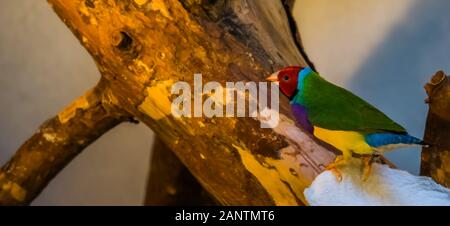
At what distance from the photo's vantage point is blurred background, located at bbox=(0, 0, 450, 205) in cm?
135

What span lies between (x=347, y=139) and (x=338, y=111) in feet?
0.13

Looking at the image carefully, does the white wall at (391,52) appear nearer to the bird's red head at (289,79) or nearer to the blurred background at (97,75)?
the blurred background at (97,75)

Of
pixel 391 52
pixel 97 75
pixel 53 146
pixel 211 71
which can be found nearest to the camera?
pixel 211 71

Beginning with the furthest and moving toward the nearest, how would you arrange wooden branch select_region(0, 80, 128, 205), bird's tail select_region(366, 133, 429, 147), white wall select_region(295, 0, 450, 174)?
white wall select_region(295, 0, 450, 174)
wooden branch select_region(0, 80, 128, 205)
bird's tail select_region(366, 133, 429, 147)

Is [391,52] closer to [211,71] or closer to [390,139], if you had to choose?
[211,71]

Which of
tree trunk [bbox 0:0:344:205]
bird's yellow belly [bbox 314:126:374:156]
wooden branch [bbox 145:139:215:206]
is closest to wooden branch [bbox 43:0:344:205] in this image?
tree trunk [bbox 0:0:344:205]

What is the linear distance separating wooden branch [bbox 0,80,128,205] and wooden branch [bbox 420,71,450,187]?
0.59 metres

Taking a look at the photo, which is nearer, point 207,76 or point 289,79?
point 289,79

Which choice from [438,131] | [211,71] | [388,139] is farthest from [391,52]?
[388,139]

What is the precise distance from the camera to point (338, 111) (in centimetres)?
73

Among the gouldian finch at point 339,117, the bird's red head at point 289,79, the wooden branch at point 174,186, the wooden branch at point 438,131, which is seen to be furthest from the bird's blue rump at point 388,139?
the wooden branch at point 174,186

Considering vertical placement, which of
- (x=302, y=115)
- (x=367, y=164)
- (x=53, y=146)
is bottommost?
(x=367, y=164)

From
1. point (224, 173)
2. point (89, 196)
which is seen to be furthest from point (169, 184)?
point (224, 173)

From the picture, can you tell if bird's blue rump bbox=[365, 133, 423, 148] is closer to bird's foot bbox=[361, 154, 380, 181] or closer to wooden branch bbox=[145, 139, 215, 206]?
bird's foot bbox=[361, 154, 380, 181]
